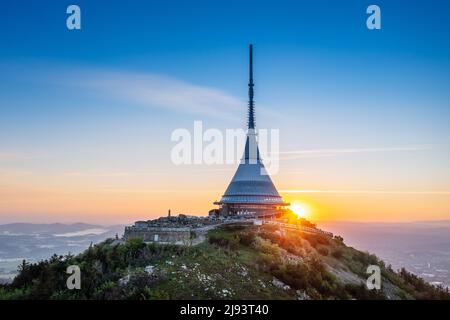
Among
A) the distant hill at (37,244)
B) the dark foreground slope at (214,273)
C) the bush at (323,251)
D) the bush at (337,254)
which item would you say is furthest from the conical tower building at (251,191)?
the distant hill at (37,244)

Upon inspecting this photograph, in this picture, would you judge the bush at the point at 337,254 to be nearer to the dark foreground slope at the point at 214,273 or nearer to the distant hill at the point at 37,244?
the dark foreground slope at the point at 214,273

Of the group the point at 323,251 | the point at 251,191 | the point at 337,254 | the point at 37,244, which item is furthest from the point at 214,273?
the point at 37,244

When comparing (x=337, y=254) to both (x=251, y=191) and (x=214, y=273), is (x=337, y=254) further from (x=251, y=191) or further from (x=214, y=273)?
(x=214, y=273)

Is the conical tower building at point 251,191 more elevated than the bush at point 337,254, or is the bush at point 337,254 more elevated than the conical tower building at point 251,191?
the conical tower building at point 251,191

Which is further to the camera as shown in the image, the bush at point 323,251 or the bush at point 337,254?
the bush at point 337,254

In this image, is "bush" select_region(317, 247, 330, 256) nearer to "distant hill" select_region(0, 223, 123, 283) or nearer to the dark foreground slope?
the dark foreground slope
